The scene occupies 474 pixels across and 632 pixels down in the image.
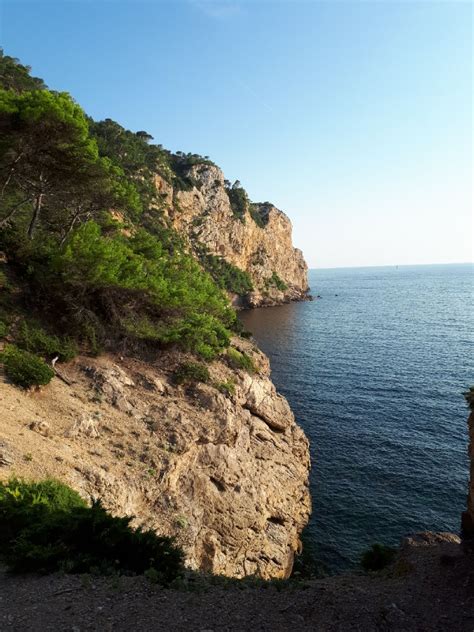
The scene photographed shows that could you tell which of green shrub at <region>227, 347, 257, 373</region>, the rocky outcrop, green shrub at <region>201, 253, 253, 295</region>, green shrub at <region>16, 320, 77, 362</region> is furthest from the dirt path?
green shrub at <region>201, 253, 253, 295</region>

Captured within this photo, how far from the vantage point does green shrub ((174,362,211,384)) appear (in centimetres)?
2349

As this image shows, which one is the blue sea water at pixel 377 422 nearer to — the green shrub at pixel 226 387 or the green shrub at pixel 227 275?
the green shrub at pixel 226 387

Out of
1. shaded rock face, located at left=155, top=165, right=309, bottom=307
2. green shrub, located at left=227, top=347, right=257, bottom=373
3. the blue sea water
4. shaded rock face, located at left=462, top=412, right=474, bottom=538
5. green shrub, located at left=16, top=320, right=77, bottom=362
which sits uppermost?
shaded rock face, located at left=155, top=165, right=309, bottom=307

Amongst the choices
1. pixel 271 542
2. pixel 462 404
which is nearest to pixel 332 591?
pixel 271 542

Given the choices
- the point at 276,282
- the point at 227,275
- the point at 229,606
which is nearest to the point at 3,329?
the point at 229,606

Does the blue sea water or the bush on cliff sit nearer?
the bush on cliff

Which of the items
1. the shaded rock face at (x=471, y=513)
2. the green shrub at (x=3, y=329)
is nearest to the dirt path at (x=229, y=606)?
the shaded rock face at (x=471, y=513)

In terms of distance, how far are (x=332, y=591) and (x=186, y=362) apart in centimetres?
1609

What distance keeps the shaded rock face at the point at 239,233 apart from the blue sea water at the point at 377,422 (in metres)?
31.3

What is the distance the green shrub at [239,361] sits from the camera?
94.6ft

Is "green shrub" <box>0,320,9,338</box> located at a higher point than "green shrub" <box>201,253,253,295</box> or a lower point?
lower

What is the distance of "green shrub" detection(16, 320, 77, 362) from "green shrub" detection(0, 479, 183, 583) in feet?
35.1

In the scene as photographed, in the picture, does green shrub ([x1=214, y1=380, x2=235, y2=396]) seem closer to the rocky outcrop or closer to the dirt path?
the rocky outcrop

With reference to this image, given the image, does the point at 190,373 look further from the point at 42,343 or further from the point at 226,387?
the point at 42,343
